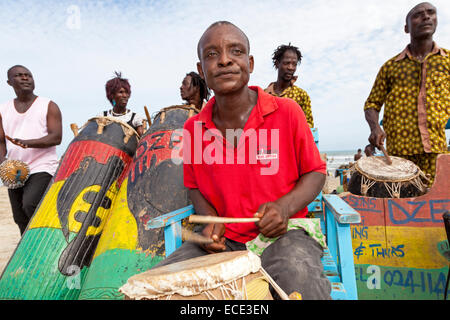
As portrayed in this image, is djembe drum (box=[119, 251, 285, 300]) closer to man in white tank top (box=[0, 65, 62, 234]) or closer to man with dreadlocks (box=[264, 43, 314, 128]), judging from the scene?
man in white tank top (box=[0, 65, 62, 234])

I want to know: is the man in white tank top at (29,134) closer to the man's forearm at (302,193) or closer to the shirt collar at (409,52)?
the man's forearm at (302,193)

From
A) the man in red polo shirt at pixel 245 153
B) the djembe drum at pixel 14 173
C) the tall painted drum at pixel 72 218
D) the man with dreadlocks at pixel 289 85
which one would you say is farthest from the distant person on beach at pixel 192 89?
the man in red polo shirt at pixel 245 153

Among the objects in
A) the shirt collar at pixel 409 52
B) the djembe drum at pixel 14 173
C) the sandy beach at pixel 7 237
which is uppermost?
the shirt collar at pixel 409 52

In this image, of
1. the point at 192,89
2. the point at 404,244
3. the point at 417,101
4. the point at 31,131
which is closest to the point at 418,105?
the point at 417,101

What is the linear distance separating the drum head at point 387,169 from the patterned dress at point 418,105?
274 millimetres

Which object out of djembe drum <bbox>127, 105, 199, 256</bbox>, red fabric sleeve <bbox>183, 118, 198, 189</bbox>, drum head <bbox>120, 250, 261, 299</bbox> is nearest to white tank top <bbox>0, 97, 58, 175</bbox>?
djembe drum <bbox>127, 105, 199, 256</bbox>

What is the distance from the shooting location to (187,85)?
13.9 feet

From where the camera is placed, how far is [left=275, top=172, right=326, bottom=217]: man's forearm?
59.6 inches

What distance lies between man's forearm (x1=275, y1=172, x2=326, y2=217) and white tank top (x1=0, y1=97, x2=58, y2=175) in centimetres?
302

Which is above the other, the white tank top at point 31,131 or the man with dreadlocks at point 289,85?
the man with dreadlocks at point 289,85

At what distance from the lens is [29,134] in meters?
3.30

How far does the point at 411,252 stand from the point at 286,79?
3.17 m

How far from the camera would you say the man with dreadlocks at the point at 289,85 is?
14.7ft

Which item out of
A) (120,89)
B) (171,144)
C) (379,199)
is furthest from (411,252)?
(120,89)
